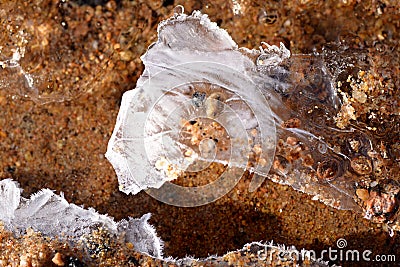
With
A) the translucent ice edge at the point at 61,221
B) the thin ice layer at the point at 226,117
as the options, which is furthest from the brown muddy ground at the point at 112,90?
the translucent ice edge at the point at 61,221

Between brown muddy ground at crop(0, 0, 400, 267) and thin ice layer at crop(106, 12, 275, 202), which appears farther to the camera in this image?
brown muddy ground at crop(0, 0, 400, 267)

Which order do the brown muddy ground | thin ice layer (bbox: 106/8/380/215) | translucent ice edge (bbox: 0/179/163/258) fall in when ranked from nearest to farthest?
translucent ice edge (bbox: 0/179/163/258) < thin ice layer (bbox: 106/8/380/215) < the brown muddy ground

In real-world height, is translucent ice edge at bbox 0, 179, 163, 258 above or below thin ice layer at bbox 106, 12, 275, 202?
below

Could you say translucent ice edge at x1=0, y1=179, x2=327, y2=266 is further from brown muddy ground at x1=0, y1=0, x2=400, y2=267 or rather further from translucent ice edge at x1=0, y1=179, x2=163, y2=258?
brown muddy ground at x1=0, y1=0, x2=400, y2=267

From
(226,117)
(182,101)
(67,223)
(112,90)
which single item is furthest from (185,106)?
(67,223)

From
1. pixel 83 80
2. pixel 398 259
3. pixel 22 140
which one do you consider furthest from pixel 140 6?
pixel 398 259

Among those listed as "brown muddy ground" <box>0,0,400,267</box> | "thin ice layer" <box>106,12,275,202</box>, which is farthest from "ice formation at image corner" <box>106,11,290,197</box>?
"brown muddy ground" <box>0,0,400,267</box>

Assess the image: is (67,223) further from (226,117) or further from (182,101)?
(226,117)
